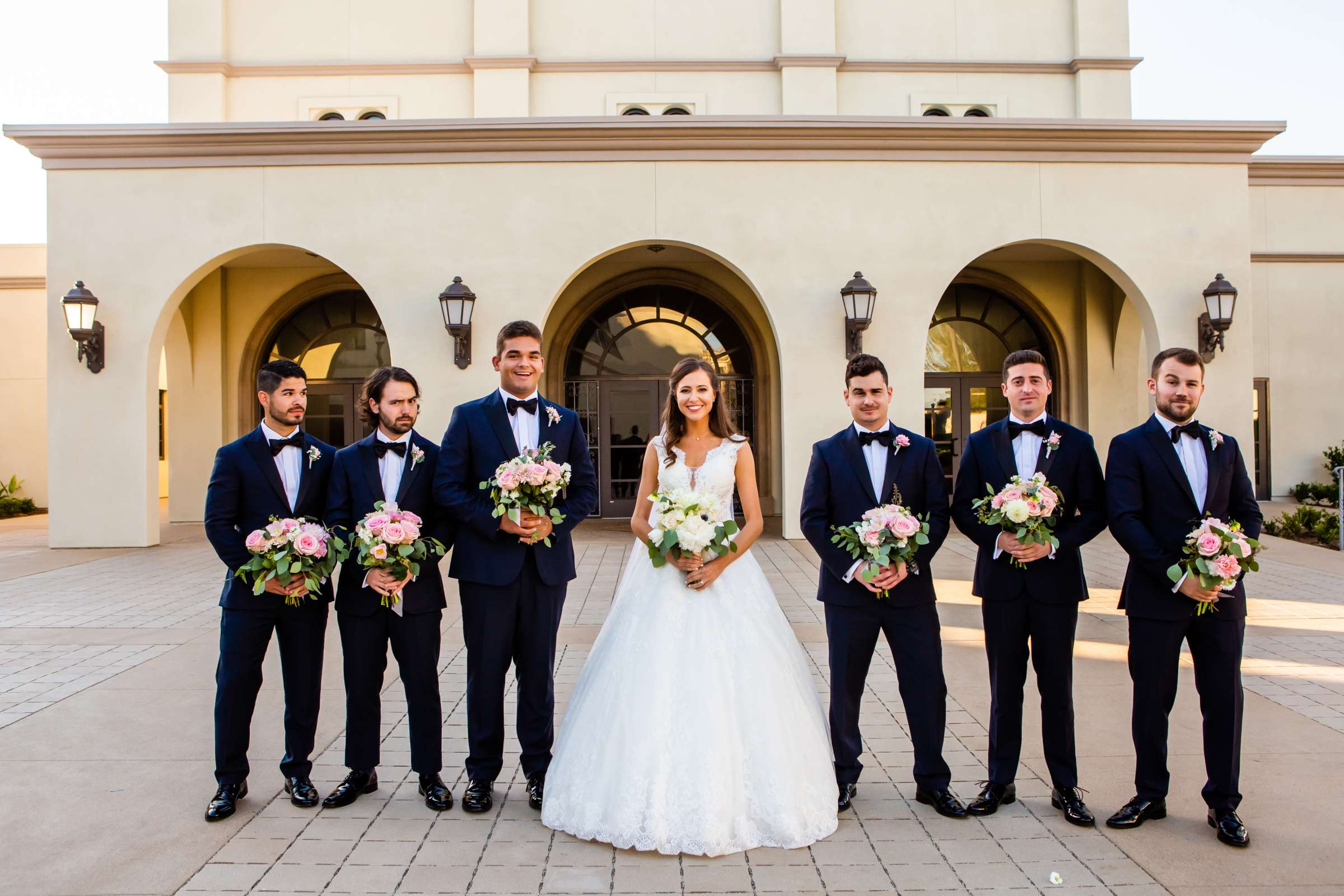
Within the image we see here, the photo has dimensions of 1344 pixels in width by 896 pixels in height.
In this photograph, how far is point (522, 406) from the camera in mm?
4230

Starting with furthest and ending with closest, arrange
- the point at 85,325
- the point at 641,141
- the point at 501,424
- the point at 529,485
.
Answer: the point at 641,141 → the point at 85,325 → the point at 501,424 → the point at 529,485

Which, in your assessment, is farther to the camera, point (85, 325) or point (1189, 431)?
point (85, 325)

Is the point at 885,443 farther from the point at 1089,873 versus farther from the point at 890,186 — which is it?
the point at 890,186

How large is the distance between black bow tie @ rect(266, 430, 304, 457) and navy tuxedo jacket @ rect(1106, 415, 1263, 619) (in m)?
3.68

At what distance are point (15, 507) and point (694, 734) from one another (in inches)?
805

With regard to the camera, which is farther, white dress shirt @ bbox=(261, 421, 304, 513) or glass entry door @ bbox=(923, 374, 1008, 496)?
glass entry door @ bbox=(923, 374, 1008, 496)

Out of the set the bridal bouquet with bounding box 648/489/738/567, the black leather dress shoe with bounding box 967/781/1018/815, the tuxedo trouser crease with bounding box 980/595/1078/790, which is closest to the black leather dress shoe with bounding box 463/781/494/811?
the bridal bouquet with bounding box 648/489/738/567

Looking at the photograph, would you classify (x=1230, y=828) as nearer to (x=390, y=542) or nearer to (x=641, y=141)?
(x=390, y=542)

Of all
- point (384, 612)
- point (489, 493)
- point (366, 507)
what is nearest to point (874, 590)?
point (489, 493)

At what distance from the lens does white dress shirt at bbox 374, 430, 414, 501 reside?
411 centimetres

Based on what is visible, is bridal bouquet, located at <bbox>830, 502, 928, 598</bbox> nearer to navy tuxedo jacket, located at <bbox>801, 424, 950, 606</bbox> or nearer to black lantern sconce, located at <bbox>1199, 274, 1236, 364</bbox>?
navy tuxedo jacket, located at <bbox>801, 424, 950, 606</bbox>

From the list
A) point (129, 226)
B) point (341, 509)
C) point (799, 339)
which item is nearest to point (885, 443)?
point (341, 509)

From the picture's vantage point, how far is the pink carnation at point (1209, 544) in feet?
11.4

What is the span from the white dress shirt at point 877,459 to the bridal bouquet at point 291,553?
241cm
